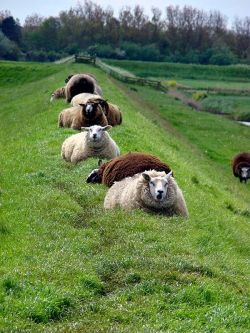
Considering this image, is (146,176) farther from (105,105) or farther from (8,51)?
(8,51)

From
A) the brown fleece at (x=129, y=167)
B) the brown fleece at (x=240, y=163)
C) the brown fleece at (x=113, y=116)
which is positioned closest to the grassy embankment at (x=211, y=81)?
the brown fleece at (x=240, y=163)

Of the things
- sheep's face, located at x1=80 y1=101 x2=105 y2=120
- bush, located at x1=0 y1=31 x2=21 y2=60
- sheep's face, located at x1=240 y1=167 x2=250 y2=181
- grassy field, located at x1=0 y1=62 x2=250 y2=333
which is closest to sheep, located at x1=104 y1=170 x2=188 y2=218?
grassy field, located at x1=0 y1=62 x2=250 y2=333

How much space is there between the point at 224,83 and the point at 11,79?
47.8 meters

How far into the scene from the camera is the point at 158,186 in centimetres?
1474

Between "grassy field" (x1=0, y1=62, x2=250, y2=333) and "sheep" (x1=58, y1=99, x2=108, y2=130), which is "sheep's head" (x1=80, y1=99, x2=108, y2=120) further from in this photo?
"grassy field" (x1=0, y1=62, x2=250, y2=333)

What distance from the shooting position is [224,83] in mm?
102875

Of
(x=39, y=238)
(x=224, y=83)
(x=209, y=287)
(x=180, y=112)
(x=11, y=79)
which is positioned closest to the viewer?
(x=209, y=287)

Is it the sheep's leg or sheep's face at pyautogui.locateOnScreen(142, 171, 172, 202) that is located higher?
sheep's face at pyautogui.locateOnScreen(142, 171, 172, 202)

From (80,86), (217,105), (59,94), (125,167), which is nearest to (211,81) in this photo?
(217,105)

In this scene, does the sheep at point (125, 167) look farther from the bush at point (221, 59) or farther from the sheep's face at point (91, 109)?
the bush at point (221, 59)

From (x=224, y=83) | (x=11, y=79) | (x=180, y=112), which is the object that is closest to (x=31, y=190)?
(x=180, y=112)

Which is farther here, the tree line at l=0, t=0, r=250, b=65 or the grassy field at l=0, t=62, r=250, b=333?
the tree line at l=0, t=0, r=250, b=65

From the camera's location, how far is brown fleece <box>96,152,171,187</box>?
16562mm

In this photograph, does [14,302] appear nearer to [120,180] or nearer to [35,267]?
[35,267]
